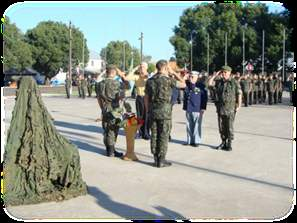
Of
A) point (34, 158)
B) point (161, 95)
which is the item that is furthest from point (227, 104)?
point (34, 158)

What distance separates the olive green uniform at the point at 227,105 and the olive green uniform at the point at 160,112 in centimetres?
209

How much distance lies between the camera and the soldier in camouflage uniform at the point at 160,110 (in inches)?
337

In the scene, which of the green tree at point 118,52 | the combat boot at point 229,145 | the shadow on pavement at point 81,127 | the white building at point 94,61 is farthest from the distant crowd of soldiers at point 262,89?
the white building at point 94,61

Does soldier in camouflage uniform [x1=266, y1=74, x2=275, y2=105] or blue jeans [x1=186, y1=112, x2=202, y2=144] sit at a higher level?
soldier in camouflage uniform [x1=266, y1=74, x2=275, y2=105]

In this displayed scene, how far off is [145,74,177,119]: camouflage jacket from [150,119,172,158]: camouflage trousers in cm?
10

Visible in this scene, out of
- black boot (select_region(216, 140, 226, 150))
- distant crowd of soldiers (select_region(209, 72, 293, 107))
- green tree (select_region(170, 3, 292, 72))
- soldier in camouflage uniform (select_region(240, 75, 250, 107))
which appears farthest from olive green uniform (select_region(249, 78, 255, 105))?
green tree (select_region(170, 3, 292, 72))

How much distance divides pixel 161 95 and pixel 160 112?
0.29 m

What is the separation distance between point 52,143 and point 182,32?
59448 mm

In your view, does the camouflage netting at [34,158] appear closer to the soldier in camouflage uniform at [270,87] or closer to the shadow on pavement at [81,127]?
the shadow on pavement at [81,127]

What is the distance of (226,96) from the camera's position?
10422mm

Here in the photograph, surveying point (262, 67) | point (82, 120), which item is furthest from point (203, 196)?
point (262, 67)

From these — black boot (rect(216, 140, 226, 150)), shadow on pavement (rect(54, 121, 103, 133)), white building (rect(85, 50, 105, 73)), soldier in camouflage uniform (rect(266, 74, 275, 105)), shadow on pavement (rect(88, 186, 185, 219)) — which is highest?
white building (rect(85, 50, 105, 73))

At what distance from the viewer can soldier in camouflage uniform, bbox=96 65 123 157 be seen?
9.50 meters

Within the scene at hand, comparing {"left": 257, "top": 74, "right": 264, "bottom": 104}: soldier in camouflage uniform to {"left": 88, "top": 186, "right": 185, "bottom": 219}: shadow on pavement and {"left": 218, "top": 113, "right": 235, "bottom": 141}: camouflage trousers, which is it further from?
{"left": 88, "top": 186, "right": 185, "bottom": 219}: shadow on pavement
